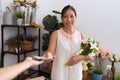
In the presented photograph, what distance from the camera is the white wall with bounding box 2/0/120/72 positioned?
7.75ft

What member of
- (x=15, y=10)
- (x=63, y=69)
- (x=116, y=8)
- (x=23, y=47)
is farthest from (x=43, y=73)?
(x=116, y=8)

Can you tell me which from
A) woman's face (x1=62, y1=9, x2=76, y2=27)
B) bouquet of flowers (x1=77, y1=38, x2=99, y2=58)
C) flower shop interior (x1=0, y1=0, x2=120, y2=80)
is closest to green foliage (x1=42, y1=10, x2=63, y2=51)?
flower shop interior (x1=0, y1=0, x2=120, y2=80)

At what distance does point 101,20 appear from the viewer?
2467mm

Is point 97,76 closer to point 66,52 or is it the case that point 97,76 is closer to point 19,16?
point 66,52

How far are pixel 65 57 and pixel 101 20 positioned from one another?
1156 mm

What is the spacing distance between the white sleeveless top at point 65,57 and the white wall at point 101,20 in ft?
3.29

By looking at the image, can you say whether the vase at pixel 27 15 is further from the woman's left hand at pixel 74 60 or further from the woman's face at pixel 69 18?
the woman's left hand at pixel 74 60

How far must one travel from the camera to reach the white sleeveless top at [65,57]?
5.03 ft

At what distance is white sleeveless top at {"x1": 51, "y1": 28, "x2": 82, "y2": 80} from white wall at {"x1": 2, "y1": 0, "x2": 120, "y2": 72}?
1.00 m

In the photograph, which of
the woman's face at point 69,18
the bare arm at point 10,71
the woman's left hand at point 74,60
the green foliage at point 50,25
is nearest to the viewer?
the bare arm at point 10,71

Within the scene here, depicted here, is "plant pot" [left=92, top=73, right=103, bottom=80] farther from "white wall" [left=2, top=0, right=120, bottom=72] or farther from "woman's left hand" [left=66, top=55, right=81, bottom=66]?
"woman's left hand" [left=66, top=55, right=81, bottom=66]

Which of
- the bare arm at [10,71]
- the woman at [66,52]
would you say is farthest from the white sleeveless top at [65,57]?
the bare arm at [10,71]

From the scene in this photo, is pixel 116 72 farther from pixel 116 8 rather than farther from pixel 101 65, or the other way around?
pixel 116 8

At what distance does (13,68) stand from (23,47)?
5.49 feet
